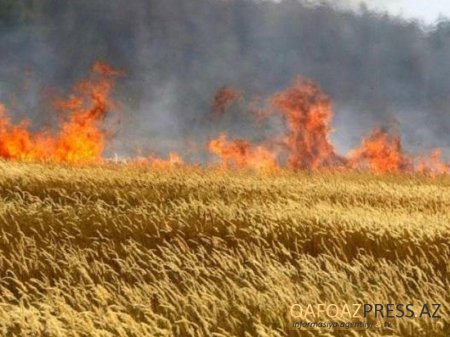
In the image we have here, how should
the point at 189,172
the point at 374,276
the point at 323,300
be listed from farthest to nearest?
the point at 189,172 → the point at 374,276 → the point at 323,300

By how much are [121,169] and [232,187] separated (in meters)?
4.76

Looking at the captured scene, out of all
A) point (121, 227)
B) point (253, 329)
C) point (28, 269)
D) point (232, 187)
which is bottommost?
point (253, 329)

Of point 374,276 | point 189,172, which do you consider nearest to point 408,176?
point 189,172

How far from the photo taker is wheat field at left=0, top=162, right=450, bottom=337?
4.80 m

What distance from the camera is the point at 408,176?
65.8ft

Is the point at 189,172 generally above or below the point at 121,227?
above

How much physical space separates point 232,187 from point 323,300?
365 inches

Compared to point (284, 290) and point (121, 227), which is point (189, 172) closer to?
point (121, 227)

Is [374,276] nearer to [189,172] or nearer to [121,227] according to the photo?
[121,227]

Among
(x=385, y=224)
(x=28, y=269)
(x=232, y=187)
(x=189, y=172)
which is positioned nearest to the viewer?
(x=28, y=269)

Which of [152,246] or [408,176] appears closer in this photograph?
[152,246]

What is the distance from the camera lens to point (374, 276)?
6047 mm

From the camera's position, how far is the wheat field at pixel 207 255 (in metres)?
4.80

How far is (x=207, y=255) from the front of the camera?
7.29 metres
